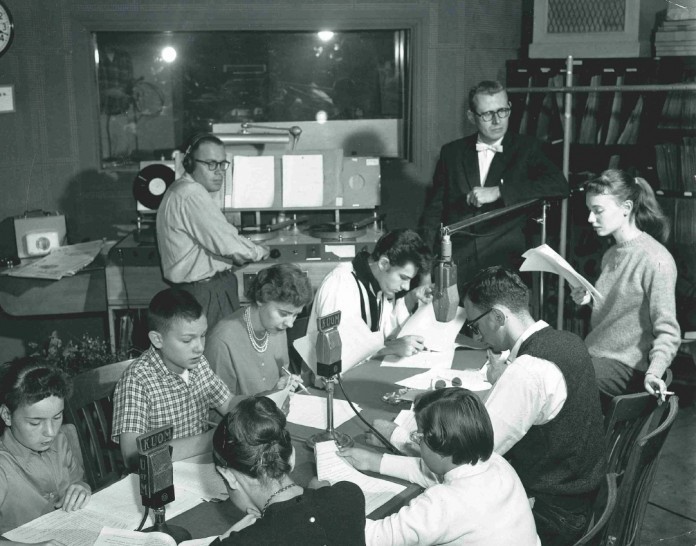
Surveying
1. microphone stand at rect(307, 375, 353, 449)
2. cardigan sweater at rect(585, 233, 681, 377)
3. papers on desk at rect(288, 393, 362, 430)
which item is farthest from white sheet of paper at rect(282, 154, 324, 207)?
microphone stand at rect(307, 375, 353, 449)

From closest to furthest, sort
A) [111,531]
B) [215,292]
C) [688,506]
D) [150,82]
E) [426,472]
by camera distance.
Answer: [111,531]
[426,472]
[688,506]
[215,292]
[150,82]

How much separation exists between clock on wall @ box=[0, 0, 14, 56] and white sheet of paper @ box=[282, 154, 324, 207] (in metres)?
1.68

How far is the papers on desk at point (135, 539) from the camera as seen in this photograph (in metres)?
1.85

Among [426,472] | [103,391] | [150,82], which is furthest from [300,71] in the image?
[426,472]

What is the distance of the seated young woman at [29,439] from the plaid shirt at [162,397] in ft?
0.58

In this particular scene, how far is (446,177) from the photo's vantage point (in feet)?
13.5

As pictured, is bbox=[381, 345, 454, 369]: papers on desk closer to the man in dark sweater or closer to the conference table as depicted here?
the conference table

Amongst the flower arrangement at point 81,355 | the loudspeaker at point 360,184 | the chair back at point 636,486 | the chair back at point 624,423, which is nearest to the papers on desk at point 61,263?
the flower arrangement at point 81,355

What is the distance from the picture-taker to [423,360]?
3180 millimetres

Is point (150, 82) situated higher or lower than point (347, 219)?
higher

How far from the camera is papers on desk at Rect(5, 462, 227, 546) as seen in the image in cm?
196

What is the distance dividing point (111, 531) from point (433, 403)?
2.59 feet

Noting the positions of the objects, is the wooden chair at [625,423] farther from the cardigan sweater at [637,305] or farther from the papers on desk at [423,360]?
the papers on desk at [423,360]

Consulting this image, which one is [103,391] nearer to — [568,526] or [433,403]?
[433,403]
